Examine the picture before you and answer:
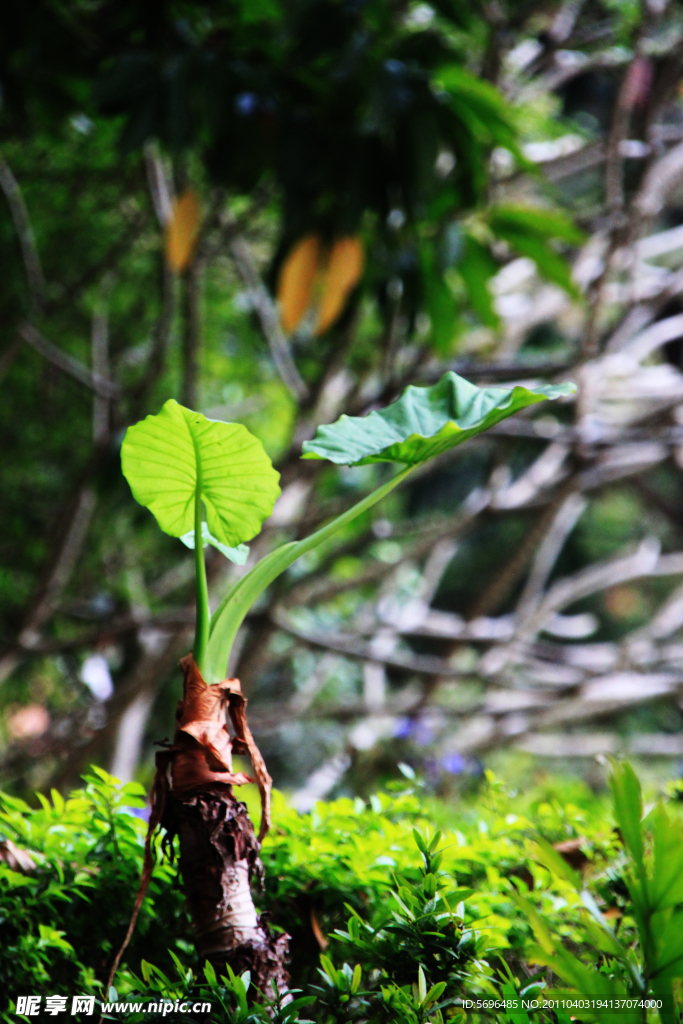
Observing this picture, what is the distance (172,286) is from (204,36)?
478 millimetres

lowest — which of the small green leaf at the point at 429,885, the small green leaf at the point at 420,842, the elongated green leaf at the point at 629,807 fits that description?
the small green leaf at the point at 429,885

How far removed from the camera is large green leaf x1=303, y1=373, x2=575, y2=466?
0.47 meters

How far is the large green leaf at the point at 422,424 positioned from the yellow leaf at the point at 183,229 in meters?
0.97

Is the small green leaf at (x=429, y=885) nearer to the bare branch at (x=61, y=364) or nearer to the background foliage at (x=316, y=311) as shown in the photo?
the background foliage at (x=316, y=311)

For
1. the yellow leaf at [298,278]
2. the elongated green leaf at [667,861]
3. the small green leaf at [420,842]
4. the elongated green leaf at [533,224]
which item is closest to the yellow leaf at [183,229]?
the yellow leaf at [298,278]

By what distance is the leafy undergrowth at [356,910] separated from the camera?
1.28 feet

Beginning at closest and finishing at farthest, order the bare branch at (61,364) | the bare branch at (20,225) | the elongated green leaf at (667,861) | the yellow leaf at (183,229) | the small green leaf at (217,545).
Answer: the elongated green leaf at (667,861) < the small green leaf at (217,545) < the yellow leaf at (183,229) < the bare branch at (20,225) < the bare branch at (61,364)

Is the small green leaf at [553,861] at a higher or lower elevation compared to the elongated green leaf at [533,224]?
lower

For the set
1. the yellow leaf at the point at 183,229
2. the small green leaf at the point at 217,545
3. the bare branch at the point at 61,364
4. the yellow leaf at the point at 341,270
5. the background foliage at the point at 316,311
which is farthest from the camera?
the bare branch at the point at 61,364

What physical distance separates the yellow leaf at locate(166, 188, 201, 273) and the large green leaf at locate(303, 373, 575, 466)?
0.97 meters

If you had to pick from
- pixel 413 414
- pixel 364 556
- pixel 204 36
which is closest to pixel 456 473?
pixel 364 556

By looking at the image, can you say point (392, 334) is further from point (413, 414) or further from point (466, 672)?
point (413, 414)

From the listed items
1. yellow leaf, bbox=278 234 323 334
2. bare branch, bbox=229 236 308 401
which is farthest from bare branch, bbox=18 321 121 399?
yellow leaf, bbox=278 234 323 334

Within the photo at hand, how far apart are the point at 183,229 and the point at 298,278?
0.90 ft
